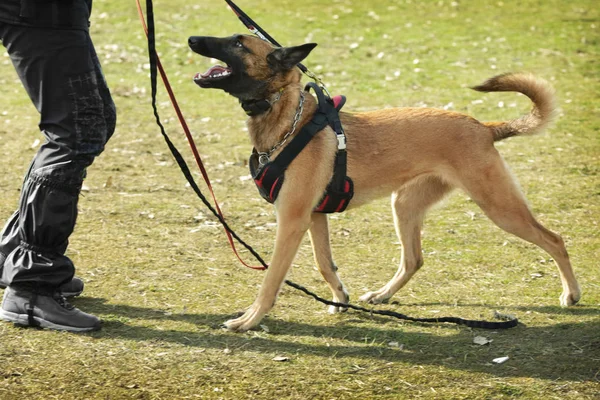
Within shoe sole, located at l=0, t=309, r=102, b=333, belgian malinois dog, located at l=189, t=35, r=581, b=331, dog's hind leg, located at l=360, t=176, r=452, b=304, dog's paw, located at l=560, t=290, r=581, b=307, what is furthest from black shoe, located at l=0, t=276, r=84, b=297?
dog's paw, located at l=560, t=290, r=581, b=307

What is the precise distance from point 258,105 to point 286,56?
32cm

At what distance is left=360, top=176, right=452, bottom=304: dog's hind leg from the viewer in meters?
5.13

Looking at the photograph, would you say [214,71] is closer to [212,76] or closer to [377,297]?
[212,76]

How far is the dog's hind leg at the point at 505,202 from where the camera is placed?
4773mm

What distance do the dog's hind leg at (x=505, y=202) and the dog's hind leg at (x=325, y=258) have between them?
0.89m

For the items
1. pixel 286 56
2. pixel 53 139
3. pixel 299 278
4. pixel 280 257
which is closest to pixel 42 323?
pixel 53 139

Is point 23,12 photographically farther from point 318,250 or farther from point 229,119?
point 229,119

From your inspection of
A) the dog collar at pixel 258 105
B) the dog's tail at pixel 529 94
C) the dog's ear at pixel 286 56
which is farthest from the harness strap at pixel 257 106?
the dog's tail at pixel 529 94

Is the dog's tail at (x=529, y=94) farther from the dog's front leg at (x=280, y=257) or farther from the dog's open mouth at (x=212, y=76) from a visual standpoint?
the dog's open mouth at (x=212, y=76)

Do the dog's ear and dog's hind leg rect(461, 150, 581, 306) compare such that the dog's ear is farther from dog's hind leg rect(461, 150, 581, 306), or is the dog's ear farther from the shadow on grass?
the shadow on grass

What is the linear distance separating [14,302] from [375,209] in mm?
3346

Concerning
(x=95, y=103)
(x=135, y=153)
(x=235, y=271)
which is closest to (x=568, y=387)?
(x=235, y=271)

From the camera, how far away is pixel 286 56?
448cm

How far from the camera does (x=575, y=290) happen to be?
16.1 ft
